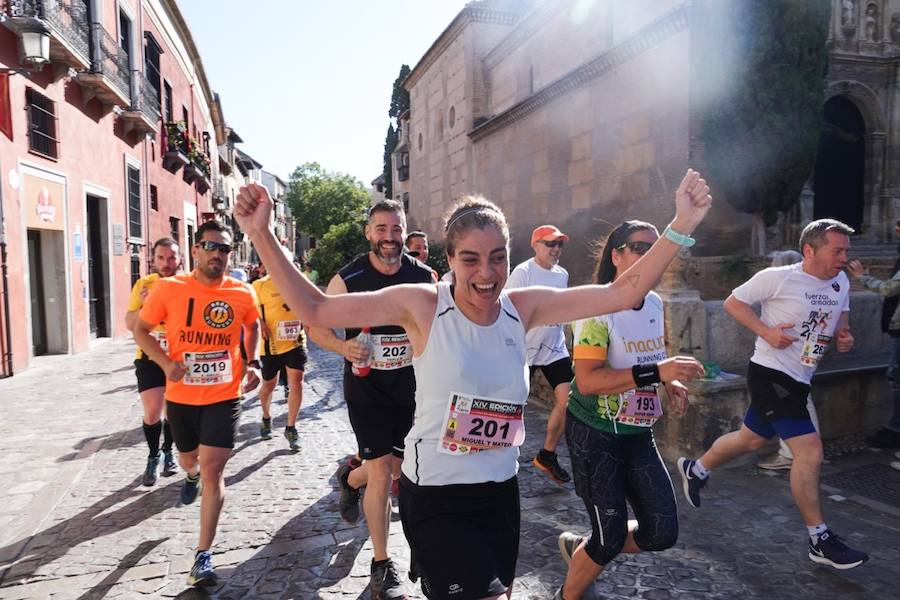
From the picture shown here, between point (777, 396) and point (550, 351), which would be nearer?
point (777, 396)

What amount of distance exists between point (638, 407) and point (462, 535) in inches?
46.9

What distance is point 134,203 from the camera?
1772 centimetres

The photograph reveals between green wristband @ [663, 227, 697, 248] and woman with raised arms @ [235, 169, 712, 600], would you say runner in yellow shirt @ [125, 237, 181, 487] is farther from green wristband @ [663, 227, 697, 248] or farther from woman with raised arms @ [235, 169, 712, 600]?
green wristband @ [663, 227, 697, 248]

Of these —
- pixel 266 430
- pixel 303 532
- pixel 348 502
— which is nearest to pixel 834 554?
pixel 348 502

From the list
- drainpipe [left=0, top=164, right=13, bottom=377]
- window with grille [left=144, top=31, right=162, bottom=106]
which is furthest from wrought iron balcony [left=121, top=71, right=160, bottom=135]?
drainpipe [left=0, top=164, right=13, bottom=377]

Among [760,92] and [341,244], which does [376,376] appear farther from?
[341,244]

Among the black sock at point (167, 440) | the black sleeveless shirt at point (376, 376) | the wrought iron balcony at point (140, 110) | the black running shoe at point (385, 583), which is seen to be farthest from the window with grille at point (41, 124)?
the black running shoe at point (385, 583)

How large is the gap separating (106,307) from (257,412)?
959cm

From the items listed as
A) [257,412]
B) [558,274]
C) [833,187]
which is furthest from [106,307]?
[833,187]

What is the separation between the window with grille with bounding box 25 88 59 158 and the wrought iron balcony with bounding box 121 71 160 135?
398 cm

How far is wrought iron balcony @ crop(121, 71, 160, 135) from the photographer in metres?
16.1

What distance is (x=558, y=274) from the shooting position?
589 cm

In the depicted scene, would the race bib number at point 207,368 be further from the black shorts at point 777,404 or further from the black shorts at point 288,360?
the black shorts at point 777,404

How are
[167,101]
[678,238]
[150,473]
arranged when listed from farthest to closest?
[167,101], [150,473], [678,238]
